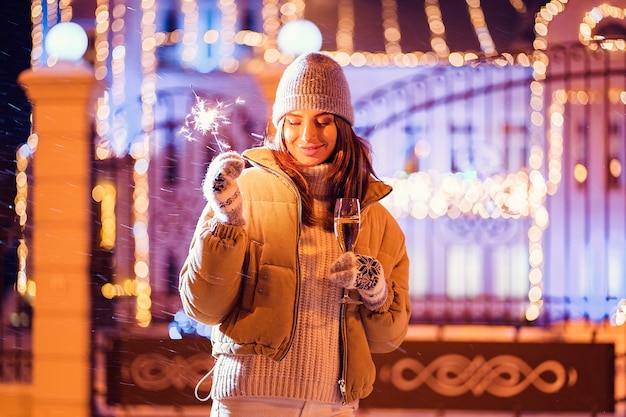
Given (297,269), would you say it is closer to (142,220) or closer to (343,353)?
(343,353)

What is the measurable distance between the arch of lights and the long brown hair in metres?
3.04

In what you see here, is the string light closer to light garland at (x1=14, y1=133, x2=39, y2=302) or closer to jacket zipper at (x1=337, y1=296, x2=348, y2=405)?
light garland at (x1=14, y1=133, x2=39, y2=302)

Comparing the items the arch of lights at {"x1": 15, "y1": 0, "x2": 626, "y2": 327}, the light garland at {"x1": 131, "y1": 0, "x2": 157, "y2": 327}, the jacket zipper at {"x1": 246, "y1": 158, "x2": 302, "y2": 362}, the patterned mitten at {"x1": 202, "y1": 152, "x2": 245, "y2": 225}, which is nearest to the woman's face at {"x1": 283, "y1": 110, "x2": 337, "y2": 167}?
the jacket zipper at {"x1": 246, "y1": 158, "x2": 302, "y2": 362}

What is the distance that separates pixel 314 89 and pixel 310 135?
0.15m

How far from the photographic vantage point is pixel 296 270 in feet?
7.16

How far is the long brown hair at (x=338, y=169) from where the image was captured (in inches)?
90.7

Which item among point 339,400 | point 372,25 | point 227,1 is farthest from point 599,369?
point 227,1

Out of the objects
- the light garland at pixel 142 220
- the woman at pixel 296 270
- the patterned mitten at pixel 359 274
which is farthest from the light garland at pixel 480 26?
the patterned mitten at pixel 359 274

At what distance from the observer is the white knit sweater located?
2172 mm

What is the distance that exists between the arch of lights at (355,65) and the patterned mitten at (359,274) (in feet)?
11.1

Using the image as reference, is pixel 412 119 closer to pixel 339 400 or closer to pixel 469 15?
pixel 469 15

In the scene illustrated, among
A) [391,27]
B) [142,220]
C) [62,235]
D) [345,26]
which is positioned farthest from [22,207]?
[391,27]

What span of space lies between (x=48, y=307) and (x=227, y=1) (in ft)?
19.1

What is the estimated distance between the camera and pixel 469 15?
884cm
